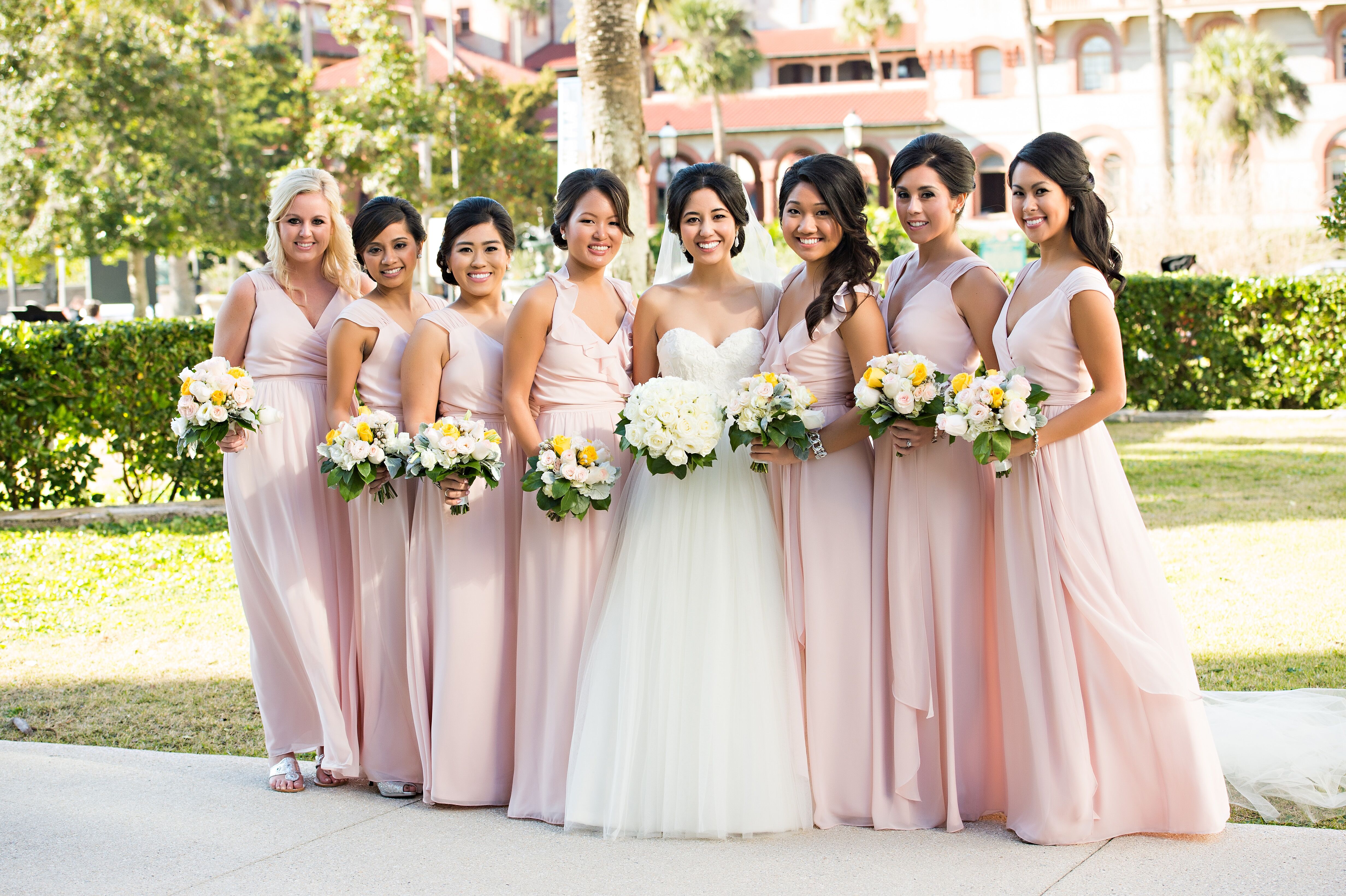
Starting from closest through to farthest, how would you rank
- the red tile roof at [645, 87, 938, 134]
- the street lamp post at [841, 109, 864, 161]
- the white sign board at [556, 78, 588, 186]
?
the white sign board at [556, 78, 588, 186]
the street lamp post at [841, 109, 864, 161]
the red tile roof at [645, 87, 938, 134]

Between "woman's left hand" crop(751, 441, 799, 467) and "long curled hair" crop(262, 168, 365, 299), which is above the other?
"long curled hair" crop(262, 168, 365, 299)

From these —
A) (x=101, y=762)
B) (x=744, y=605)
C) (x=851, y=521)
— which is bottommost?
(x=101, y=762)

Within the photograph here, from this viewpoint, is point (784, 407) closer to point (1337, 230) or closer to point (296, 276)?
point (296, 276)

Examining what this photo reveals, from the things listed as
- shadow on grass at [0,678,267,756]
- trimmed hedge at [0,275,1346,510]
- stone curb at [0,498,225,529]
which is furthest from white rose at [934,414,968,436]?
stone curb at [0,498,225,529]

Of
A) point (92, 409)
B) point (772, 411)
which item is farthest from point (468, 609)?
point (92, 409)

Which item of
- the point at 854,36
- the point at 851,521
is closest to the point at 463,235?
the point at 851,521

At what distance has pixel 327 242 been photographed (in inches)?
207

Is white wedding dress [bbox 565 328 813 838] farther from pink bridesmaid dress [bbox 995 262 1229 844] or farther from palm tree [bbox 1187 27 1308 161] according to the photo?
palm tree [bbox 1187 27 1308 161]

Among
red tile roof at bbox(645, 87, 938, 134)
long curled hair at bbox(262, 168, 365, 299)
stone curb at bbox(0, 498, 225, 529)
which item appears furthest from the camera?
red tile roof at bbox(645, 87, 938, 134)

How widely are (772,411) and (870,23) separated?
50.8 metres

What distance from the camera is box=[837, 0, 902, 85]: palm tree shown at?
50688 millimetres

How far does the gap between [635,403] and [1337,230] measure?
396 inches

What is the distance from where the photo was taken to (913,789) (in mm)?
4250

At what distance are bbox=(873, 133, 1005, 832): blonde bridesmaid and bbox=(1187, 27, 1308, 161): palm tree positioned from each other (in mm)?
42977
